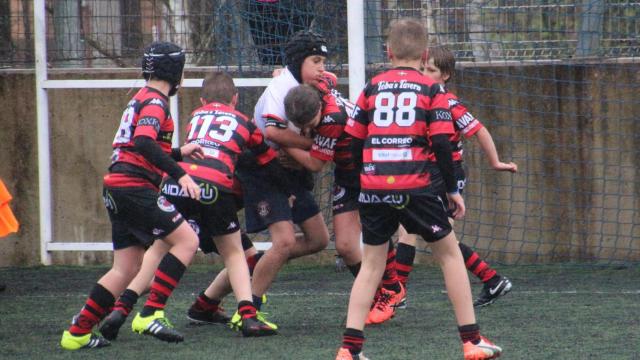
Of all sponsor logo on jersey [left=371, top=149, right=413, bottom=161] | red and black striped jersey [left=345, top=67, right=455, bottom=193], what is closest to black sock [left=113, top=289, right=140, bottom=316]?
red and black striped jersey [left=345, top=67, right=455, bottom=193]

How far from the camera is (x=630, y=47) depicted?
853cm

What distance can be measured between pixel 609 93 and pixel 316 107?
11.3 ft

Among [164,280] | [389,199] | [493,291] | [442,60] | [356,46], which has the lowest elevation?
[493,291]

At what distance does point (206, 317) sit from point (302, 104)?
1318 mm

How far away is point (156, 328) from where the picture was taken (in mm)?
5551

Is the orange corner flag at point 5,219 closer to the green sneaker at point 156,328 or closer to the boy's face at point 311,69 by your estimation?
the green sneaker at point 156,328

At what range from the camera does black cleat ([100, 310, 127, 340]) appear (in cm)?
561

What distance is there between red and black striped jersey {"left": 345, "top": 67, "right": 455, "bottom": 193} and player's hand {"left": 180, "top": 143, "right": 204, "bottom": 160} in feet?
3.65

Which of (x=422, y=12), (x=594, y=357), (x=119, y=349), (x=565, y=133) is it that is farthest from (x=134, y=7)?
(x=594, y=357)

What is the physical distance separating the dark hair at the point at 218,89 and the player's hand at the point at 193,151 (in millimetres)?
341

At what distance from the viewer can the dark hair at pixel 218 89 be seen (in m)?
5.98

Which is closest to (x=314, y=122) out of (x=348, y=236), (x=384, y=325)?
(x=348, y=236)

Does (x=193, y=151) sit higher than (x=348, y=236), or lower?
higher

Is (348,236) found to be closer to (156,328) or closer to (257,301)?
(257,301)
